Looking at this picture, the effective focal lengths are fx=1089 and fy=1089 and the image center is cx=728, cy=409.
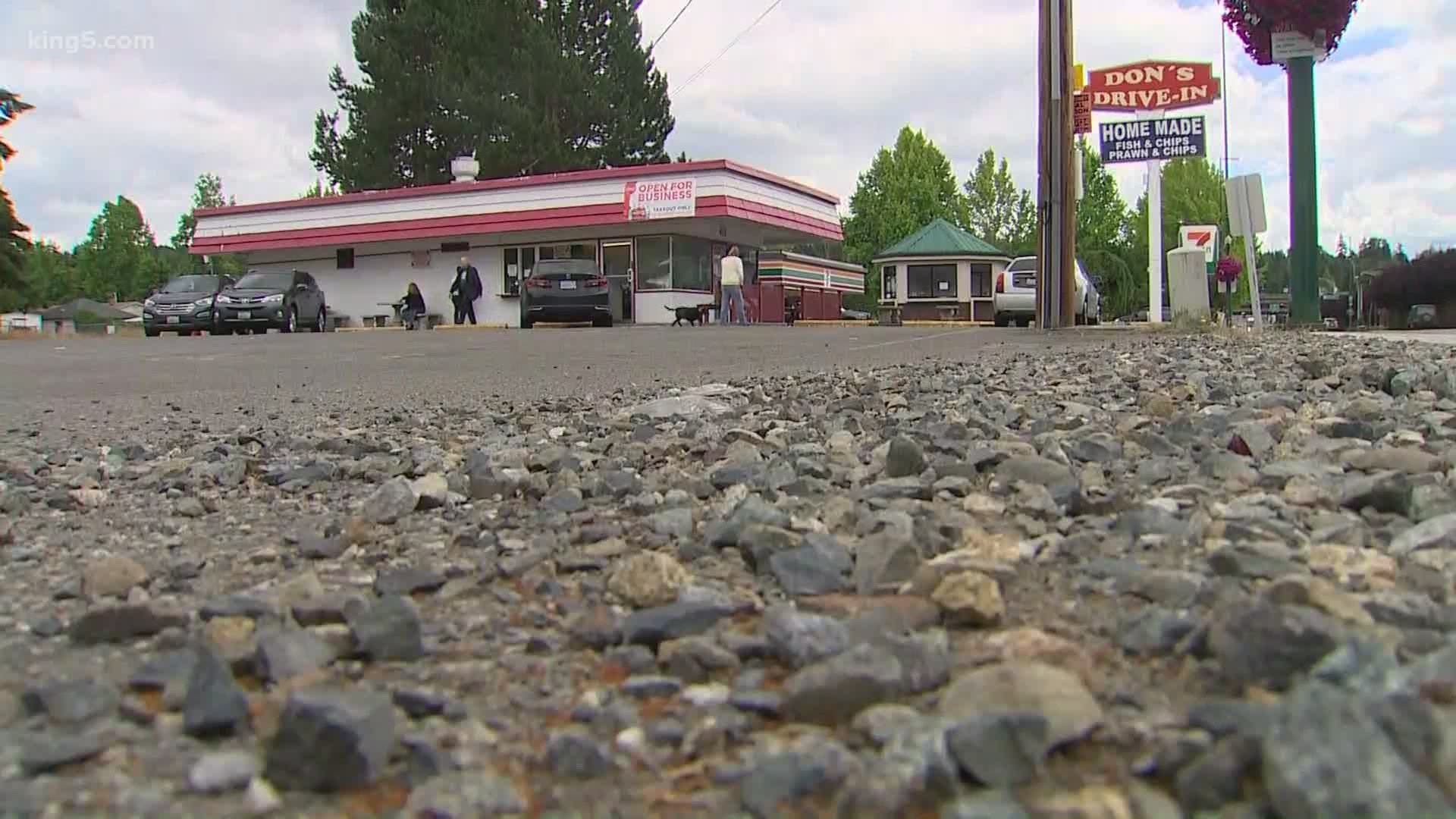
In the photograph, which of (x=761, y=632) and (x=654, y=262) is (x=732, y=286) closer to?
(x=654, y=262)

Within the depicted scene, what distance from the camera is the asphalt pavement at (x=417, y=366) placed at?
618cm

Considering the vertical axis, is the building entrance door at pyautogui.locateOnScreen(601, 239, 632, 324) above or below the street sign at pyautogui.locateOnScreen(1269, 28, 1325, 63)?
below

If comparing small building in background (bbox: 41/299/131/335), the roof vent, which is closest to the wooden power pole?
the roof vent

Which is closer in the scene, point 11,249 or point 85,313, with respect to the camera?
point 11,249

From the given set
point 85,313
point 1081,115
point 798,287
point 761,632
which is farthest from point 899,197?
point 85,313

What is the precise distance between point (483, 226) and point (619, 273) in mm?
3856

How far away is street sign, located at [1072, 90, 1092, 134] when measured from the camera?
1393 centimetres

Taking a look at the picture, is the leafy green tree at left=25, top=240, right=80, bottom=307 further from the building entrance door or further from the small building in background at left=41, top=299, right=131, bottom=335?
the building entrance door

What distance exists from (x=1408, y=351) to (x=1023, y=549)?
6.67m

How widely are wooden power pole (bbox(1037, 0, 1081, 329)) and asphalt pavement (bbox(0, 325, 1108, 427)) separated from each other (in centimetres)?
74

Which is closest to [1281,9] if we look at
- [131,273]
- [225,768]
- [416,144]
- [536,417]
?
[536,417]

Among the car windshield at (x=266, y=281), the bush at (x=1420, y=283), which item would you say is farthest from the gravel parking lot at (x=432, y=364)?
the car windshield at (x=266, y=281)

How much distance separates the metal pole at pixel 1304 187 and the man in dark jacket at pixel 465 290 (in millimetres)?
19739

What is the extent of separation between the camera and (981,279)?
42188 millimetres
